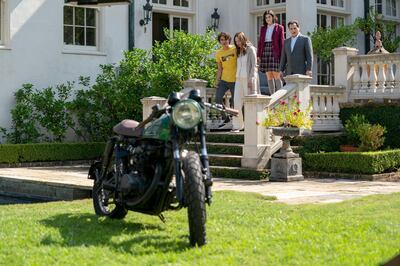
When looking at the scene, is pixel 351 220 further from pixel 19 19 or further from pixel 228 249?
pixel 19 19

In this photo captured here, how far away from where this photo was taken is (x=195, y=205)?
5.73 m

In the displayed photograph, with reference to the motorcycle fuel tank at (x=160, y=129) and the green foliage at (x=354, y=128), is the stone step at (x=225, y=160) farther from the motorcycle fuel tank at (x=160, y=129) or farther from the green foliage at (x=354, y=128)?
the motorcycle fuel tank at (x=160, y=129)

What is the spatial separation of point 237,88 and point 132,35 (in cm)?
522

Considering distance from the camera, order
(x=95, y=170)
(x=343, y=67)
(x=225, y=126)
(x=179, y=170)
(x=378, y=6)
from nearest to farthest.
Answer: (x=179, y=170) → (x=95, y=170) → (x=343, y=67) → (x=225, y=126) → (x=378, y=6)

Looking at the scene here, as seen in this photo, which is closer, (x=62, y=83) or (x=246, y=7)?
(x=62, y=83)

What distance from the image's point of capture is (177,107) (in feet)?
19.4

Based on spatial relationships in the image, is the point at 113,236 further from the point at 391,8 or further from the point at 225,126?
the point at 391,8

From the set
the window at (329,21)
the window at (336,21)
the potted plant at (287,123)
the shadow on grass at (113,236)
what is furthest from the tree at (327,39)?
the shadow on grass at (113,236)

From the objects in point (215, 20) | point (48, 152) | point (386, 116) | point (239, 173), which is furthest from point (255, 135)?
point (215, 20)

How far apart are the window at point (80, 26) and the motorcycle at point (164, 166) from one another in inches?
406

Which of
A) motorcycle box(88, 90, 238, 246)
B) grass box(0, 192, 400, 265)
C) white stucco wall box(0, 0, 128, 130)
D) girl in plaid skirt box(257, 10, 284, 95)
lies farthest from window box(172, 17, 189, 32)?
motorcycle box(88, 90, 238, 246)

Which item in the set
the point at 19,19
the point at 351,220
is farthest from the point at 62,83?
the point at 351,220

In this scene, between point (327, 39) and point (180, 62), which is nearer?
point (180, 62)

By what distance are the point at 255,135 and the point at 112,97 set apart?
4794 millimetres
